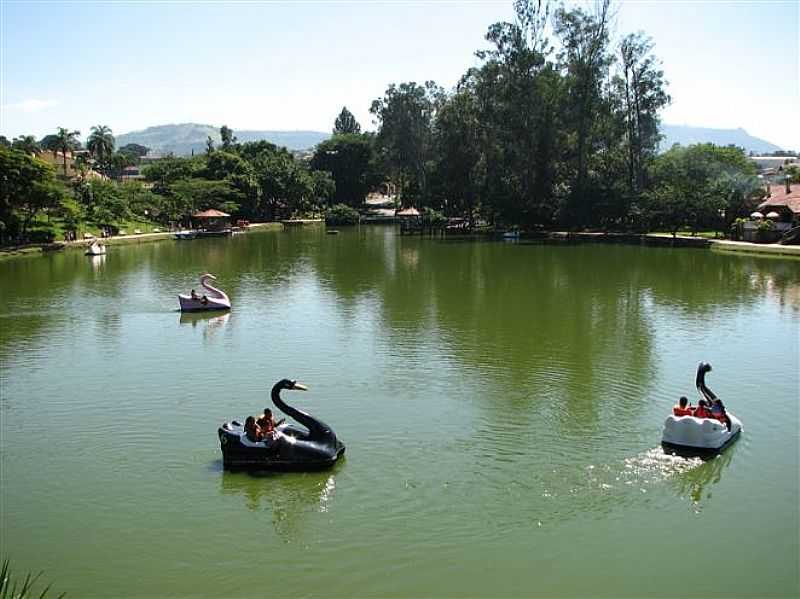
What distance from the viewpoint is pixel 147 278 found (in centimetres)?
3934

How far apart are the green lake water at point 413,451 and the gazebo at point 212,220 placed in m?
41.7

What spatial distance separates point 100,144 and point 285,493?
9437 cm

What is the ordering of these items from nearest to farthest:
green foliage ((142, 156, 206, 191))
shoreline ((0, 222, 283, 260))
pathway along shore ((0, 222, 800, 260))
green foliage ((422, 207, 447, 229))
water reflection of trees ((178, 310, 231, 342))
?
1. water reflection of trees ((178, 310, 231, 342))
2. pathway along shore ((0, 222, 800, 260))
3. shoreline ((0, 222, 283, 260))
4. green foliage ((422, 207, 447, 229))
5. green foliage ((142, 156, 206, 191))

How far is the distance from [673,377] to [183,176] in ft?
239

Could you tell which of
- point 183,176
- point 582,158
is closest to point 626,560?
point 582,158

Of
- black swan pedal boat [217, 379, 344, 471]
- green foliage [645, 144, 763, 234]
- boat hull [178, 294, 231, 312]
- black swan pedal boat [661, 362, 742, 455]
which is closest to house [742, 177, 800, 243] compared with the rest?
green foliage [645, 144, 763, 234]

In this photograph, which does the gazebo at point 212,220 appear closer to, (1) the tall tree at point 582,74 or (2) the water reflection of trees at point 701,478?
(1) the tall tree at point 582,74

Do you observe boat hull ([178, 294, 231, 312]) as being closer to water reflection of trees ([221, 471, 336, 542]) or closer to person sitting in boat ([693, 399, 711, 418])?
water reflection of trees ([221, 471, 336, 542])

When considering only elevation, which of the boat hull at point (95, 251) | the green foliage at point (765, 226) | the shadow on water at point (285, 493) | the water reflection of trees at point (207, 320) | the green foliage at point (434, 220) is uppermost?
the green foliage at point (434, 220)

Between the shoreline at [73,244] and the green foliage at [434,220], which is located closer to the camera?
the shoreline at [73,244]

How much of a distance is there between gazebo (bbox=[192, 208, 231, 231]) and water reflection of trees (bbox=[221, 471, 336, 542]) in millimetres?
61561

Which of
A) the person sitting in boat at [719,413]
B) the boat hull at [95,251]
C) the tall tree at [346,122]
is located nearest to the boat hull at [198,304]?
the person sitting in boat at [719,413]

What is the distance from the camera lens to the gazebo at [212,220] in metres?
71.9

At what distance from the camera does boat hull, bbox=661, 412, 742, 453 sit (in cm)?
1327
